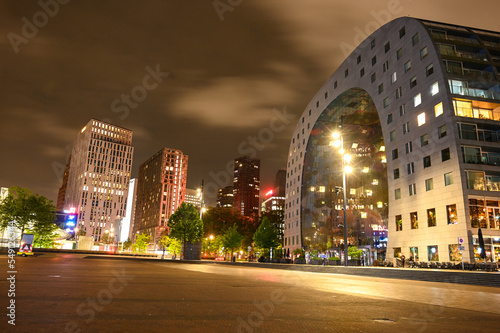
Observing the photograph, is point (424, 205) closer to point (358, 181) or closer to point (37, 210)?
point (358, 181)

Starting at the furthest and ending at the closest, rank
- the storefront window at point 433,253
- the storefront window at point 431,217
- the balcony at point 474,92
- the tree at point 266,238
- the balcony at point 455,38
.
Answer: the tree at point 266,238 → the balcony at point 455,38 → the balcony at point 474,92 → the storefront window at point 431,217 → the storefront window at point 433,253

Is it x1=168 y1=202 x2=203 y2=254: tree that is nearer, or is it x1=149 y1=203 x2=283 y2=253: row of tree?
x1=168 y1=202 x2=203 y2=254: tree

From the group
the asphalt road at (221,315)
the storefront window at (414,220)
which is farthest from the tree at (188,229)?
the asphalt road at (221,315)

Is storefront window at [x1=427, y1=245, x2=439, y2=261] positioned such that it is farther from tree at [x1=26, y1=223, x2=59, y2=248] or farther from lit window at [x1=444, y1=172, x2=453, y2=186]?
tree at [x1=26, y1=223, x2=59, y2=248]

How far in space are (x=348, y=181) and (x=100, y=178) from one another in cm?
14464

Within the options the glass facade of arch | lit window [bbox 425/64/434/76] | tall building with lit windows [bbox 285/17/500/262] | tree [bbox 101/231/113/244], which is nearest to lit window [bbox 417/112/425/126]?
tall building with lit windows [bbox 285/17/500/262]

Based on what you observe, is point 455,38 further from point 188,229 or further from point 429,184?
point 188,229

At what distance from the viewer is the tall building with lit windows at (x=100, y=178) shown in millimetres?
167875

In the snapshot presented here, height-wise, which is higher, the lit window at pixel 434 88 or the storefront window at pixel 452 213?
the lit window at pixel 434 88

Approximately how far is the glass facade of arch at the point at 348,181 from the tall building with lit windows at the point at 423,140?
0.79ft

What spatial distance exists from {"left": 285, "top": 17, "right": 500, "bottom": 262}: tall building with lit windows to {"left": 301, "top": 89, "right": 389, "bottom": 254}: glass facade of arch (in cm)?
24

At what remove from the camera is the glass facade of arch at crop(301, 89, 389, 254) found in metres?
54.1

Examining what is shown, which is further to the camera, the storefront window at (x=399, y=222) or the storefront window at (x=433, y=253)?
the storefront window at (x=399, y=222)

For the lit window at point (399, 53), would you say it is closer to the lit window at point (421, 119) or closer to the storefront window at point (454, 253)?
the lit window at point (421, 119)
